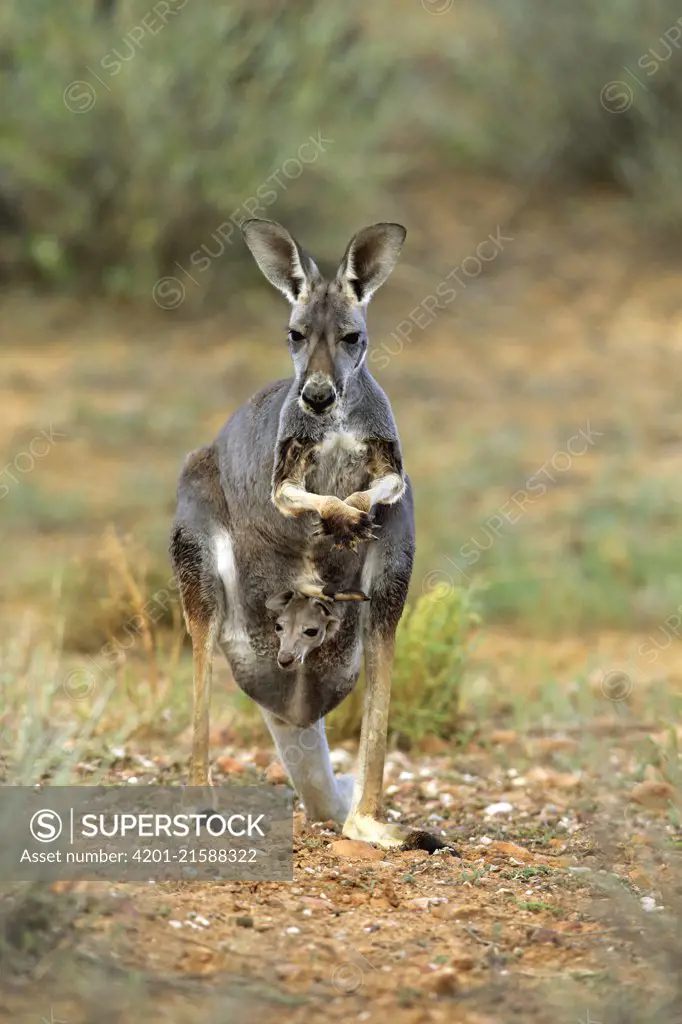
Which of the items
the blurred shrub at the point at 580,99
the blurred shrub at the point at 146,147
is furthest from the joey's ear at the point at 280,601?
the blurred shrub at the point at 580,99

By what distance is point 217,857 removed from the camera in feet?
13.7

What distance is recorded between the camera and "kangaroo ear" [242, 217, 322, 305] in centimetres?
433

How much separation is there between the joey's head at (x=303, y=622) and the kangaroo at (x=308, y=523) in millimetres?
40

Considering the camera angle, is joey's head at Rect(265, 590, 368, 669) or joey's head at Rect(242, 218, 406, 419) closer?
joey's head at Rect(242, 218, 406, 419)

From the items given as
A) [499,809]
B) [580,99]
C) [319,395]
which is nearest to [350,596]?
[319,395]

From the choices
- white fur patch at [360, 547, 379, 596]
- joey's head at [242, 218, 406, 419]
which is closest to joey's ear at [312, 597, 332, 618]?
white fur patch at [360, 547, 379, 596]

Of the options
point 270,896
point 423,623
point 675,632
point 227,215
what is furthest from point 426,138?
point 270,896

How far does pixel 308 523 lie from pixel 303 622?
30 centimetres

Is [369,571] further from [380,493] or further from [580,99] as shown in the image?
[580,99]

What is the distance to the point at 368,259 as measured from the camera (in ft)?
14.3

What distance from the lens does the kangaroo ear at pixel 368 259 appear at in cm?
431

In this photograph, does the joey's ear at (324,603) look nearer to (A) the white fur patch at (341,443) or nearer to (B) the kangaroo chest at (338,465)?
(B) the kangaroo chest at (338,465)

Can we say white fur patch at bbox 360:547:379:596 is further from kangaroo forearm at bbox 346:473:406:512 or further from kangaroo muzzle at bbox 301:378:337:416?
kangaroo muzzle at bbox 301:378:337:416

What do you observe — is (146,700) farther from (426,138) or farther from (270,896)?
(426,138)
